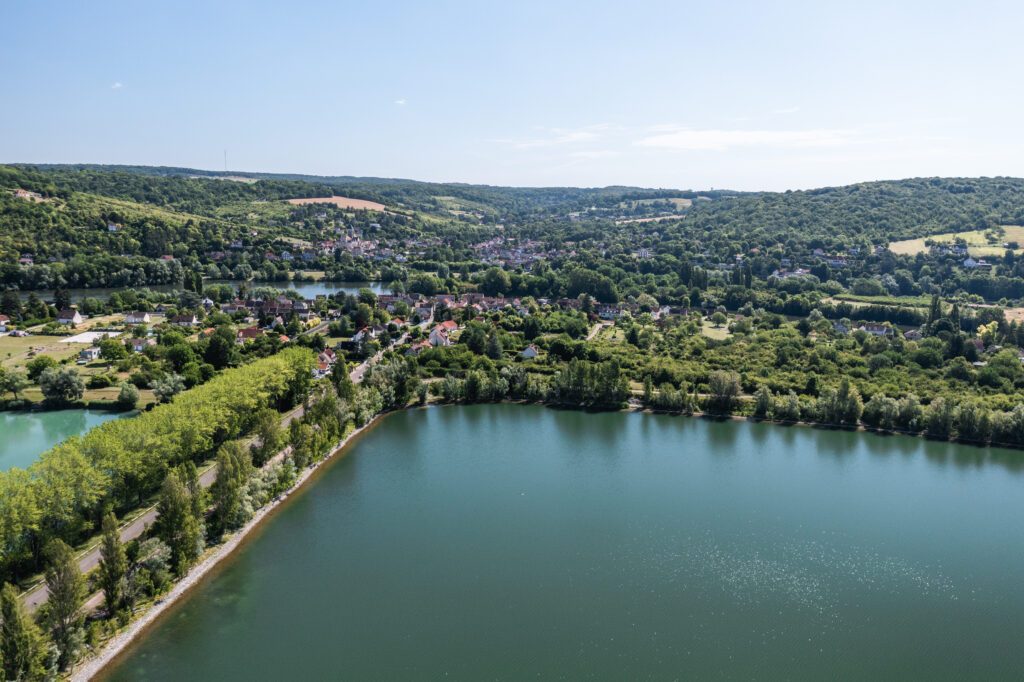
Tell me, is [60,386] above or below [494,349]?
below

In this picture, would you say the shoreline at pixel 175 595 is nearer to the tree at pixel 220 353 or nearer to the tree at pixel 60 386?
the tree at pixel 60 386

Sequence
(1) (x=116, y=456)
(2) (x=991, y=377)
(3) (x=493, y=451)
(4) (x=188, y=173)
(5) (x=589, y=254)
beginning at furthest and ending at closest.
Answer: (4) (x=188, y=173), (5) (x=589, y=254), (2) (x=991, y=377), (3) (x=493, y=451), (1) (x=116, y=456)

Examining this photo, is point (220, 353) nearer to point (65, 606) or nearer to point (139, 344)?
point (139, 344)

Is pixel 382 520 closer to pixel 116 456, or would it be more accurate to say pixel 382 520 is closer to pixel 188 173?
pixel 116 456

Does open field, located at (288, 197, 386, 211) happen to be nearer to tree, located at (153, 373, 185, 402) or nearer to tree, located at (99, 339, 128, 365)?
tree, located at (99, 339, 128, 365)

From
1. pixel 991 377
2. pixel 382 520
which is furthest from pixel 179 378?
pixel 991 377

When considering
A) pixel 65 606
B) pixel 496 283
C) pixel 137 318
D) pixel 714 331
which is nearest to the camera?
pixel 65 606

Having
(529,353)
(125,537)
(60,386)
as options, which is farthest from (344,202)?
(125,537)
